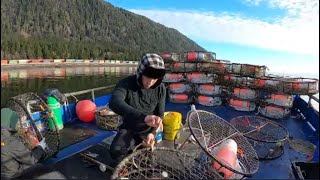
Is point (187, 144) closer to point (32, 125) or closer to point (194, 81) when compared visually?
point (32, 125)

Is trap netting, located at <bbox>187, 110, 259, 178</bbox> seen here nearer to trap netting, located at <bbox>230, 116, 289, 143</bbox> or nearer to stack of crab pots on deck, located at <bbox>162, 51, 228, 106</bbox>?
trap netting, located at <bbox>230, 116, 289, 143</bbox>

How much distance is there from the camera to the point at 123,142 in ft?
14.8

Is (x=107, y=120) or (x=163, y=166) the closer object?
(x=163, y=166)

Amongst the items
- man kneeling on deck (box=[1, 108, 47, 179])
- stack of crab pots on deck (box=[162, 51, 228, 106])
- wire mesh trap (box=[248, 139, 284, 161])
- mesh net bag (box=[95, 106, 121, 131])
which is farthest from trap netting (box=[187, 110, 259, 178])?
stack of crab pots on deck (box=[162, 51, 228, 106])

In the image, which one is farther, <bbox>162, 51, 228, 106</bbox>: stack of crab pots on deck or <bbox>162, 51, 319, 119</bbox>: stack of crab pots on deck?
<bbox>162, 51, 228, 106</bbox>: stack of crab pots on deck

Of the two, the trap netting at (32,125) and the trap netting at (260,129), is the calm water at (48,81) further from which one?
the trap netting at (260,129)

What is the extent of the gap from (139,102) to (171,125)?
253 cm

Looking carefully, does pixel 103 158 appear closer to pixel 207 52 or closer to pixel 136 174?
pixel 136 174

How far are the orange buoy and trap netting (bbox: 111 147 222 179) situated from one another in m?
0.17

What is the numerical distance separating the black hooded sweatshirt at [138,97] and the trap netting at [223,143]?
1.73 ft

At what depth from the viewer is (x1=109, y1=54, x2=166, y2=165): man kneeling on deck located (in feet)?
12.5

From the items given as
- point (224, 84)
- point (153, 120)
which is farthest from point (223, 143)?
point (224, 84)

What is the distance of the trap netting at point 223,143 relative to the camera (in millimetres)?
4367

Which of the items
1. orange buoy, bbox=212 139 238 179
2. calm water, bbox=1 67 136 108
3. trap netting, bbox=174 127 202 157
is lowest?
calm water, bbox=1 67 136 108
